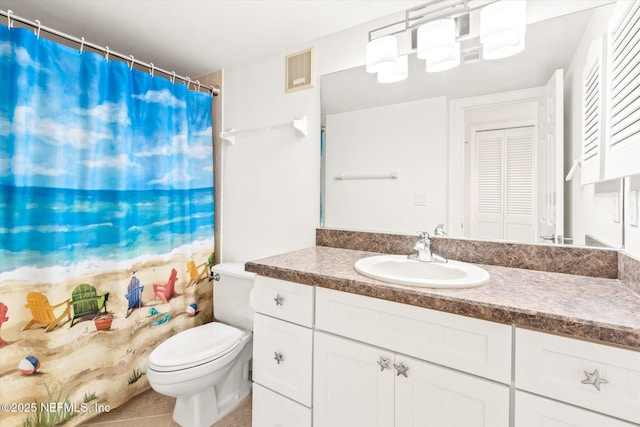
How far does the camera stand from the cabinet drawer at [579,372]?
678 mm

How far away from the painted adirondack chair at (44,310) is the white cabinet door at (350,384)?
1.26 m

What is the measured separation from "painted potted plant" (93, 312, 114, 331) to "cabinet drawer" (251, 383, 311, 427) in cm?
93

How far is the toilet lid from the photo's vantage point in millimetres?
1402

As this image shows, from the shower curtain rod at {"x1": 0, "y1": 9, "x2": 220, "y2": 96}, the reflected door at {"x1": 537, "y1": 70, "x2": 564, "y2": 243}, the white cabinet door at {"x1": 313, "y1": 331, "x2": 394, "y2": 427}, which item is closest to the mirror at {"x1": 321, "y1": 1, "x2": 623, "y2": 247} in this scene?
the reflected door at {"x1": 537, "y1": 70, "x2": 564, "y2": 243}

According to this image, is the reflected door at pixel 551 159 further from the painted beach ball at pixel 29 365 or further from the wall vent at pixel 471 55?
the painted beach ball at pixel 29 365

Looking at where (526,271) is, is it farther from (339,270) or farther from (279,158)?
(279,158)

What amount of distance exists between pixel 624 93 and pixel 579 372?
0.77 meters

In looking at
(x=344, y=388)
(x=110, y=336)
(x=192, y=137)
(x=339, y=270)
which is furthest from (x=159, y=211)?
(x=344, y=388)

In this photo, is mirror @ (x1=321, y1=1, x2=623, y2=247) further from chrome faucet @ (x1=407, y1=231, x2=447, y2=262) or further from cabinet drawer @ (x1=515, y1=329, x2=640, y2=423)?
cabinet drawer @ (x1=515, y1=329, x2=640, y2=423)

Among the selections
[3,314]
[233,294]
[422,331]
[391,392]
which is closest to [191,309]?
[233,294]

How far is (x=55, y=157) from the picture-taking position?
4.70 feet

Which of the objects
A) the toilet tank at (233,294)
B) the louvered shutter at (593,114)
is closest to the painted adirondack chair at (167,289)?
the toilet tank at (233,294)

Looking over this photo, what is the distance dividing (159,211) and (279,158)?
2.65 feet

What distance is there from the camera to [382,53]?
146 cm
